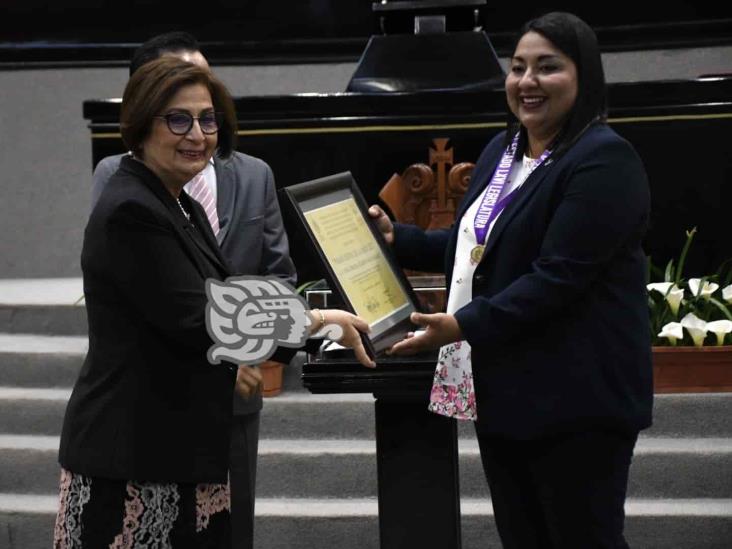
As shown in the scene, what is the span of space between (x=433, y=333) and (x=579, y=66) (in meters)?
0.62

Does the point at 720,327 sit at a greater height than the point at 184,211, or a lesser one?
lesser

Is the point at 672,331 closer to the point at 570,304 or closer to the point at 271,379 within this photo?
the point at 271,379

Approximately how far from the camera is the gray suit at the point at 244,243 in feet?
10.1

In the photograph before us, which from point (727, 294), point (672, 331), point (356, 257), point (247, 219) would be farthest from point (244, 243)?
point (727, 294)

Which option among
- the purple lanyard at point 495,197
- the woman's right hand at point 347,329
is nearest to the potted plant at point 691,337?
the purple lanyard at point 495,197

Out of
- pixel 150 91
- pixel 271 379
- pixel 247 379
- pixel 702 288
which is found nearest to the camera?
pixel 150 91

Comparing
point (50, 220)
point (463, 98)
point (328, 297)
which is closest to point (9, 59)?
point (50, 220)

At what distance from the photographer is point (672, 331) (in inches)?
189

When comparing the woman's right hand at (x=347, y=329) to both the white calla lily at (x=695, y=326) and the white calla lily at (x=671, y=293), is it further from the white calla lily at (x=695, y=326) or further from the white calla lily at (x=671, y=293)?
the white calla lily at (x=671, y=293)

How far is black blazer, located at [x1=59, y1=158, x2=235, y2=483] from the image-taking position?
219 centimetres

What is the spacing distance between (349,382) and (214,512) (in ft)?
1.30

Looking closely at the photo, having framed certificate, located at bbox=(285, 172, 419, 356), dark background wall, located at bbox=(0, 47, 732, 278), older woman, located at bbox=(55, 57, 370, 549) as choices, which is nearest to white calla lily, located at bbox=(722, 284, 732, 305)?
framed certificate, located at bbox=(285, 172, 419, 356)

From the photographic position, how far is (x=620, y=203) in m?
2.57

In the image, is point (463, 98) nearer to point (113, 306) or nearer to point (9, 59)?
point (113, 306)
